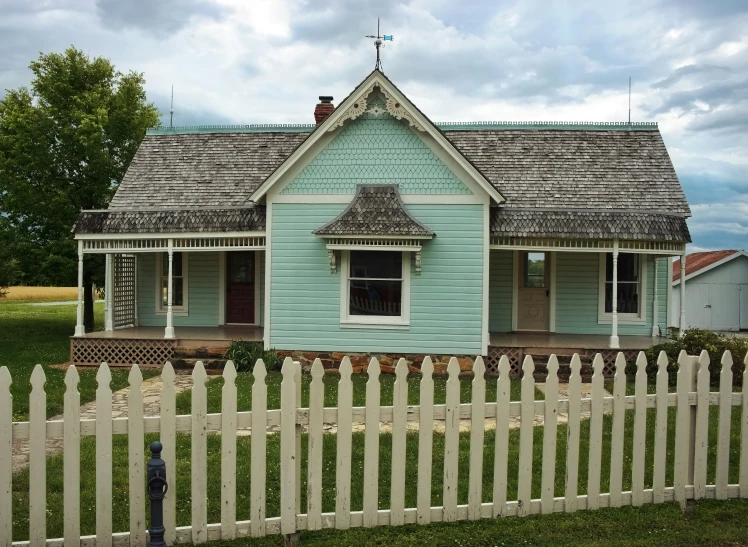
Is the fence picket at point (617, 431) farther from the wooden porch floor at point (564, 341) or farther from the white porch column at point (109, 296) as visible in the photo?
the white porch column at point (109, 296)

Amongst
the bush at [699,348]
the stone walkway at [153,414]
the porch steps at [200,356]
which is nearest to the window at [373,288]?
the porch steps at [200,356]

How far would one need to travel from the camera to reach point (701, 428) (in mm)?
5551

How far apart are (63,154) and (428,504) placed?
771 inches

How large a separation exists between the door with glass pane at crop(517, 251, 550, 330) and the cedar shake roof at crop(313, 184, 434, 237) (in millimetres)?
3965

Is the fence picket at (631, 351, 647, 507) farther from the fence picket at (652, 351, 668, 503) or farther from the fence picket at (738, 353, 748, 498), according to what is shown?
the fence picket at (738, 353, 748, 498)

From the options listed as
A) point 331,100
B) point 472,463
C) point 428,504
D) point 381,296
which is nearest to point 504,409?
point 472,463

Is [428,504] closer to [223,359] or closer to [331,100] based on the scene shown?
[223,359]

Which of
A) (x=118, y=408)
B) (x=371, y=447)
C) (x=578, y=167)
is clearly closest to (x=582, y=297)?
(x=578, y=167)

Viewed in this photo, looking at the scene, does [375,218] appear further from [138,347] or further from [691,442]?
[691,442]

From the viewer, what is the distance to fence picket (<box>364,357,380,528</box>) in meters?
4.77

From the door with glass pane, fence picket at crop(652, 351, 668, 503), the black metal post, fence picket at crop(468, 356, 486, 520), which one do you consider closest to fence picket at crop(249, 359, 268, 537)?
the black metal post

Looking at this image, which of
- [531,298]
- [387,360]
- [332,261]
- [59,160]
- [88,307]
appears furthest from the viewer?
[88,307]

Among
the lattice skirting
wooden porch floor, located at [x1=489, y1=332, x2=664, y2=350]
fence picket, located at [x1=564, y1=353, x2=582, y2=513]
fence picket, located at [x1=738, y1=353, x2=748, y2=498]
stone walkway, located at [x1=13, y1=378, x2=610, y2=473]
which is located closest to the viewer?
fence picket, located at [x1=564, y1=353, x2=582, y2=513]

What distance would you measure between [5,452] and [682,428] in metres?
5.27
